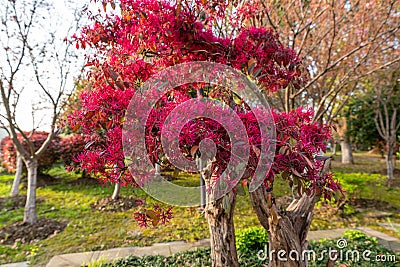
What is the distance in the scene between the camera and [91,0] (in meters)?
1.53

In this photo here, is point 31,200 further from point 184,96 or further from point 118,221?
point 184,96

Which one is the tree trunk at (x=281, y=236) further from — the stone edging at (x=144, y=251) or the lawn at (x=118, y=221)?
the stone edging at (x=144, y=251)

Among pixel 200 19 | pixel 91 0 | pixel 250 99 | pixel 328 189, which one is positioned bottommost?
→ pixel 328 189

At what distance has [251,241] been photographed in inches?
117

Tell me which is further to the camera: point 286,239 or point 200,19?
point 286,239

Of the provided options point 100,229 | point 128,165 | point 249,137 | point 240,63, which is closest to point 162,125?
Answer: point 128,165

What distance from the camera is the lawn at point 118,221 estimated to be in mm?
3290

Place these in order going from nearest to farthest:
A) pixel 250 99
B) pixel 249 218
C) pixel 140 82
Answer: pixel 250 99 < pixel 140 82 < pixel 249 218

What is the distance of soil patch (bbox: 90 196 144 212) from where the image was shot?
4.75 m

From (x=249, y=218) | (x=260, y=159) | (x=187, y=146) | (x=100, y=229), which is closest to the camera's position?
(x=260, y=159)

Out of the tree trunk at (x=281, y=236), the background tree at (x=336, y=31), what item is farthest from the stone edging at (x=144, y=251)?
the background tree at (x=336, y=31)

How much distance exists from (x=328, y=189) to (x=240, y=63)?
818 millimetres

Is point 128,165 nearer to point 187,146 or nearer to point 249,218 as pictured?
point 187,146

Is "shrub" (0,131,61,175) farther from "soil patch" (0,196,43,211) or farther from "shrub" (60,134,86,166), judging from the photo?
"soil patch" (0,196,43,211)
